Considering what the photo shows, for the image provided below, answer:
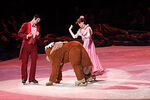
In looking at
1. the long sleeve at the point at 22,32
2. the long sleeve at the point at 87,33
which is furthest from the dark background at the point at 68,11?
the long sleeve at the point at 87,33

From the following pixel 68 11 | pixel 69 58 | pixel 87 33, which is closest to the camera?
pixel 69 58

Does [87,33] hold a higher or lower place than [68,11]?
lower

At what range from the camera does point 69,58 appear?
22.5 feet

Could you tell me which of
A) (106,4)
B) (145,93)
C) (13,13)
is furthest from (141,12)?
(145,93)

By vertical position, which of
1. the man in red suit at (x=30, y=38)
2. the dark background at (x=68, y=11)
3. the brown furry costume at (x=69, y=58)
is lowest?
the brown furry costume at (x=69, y=58)

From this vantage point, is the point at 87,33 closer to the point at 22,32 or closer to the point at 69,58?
the point at 69,58

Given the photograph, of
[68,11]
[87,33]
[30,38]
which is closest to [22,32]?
[30,38]

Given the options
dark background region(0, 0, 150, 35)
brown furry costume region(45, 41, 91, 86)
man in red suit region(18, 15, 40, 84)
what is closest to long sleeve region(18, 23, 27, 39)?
man in red suit region(18, 15, 40, 84)

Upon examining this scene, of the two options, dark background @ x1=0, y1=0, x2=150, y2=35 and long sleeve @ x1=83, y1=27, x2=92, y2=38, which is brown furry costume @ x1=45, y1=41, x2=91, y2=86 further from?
dark background @ x1=0, y1=0, x2=150, y2=35

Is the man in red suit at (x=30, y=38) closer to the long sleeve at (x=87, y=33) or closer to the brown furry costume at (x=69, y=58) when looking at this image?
the brown furry costume at (x=69, y=58)

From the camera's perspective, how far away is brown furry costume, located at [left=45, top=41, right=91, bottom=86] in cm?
682

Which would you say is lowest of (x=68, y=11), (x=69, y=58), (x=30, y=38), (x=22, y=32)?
(x=69, y=58)

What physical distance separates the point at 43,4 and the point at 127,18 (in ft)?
17.3

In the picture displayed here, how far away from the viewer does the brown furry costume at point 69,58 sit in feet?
22.4
